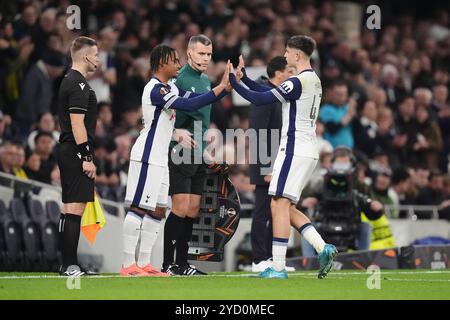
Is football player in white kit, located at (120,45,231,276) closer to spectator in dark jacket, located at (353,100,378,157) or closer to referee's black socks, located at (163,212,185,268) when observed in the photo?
referee's black socks, located at (163,212,185,268)

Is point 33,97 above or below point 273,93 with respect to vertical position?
above

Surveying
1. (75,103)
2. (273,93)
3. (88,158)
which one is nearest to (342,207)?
(273,93)

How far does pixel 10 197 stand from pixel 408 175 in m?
7.25

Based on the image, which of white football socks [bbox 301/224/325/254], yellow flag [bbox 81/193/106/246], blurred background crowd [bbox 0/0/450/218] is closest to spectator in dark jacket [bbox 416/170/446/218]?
blurred background crowd [bbox 0/0/450/218]

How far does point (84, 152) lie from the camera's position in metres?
12.1

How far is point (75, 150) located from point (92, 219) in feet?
3.20

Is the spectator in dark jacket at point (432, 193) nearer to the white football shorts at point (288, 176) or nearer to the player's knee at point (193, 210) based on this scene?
the player's knee at point (193, 210)

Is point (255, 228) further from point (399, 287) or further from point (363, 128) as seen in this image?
point (363, 128)

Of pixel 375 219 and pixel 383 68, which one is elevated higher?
pixel 383 68

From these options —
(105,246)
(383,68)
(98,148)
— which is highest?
(383,68)

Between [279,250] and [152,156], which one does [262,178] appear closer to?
[279,250]

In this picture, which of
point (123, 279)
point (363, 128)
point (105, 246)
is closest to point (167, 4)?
point (363, 128)

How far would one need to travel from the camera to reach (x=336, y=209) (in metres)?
15.9

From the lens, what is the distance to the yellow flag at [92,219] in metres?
12.8
